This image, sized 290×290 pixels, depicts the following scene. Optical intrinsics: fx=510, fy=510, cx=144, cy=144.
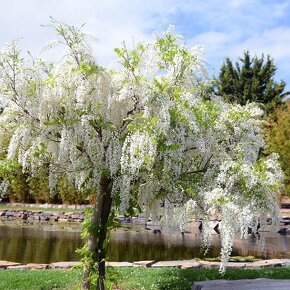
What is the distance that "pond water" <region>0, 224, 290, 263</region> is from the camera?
14289 millimetres

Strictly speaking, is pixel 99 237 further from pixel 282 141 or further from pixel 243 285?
pixel 282 141

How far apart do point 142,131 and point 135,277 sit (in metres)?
3.78

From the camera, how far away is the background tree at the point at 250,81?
44906 millimetres

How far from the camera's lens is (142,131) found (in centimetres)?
648

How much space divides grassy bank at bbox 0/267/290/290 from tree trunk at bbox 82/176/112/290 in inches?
10.1

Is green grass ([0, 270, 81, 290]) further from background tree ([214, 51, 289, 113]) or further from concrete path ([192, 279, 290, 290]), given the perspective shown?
background tree ([214, 51, 289, 113])

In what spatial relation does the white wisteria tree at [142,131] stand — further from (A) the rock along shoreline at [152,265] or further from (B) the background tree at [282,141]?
(B) the background tree at [282,141]

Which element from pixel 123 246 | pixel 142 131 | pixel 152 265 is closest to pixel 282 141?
pixel 123 246

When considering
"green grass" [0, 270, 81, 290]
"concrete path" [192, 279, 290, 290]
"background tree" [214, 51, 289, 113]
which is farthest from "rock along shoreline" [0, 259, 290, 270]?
"background tree" [214, 51, 289, 113]

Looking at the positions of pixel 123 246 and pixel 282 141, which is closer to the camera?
pixel 123 246

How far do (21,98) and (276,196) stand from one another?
12.2 ft

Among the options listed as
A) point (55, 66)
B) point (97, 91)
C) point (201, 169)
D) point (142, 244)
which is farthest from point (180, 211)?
point (142, 244)

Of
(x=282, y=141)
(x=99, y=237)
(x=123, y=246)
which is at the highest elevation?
(x=282, y=141)

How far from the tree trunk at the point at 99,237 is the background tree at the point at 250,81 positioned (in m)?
38.2
